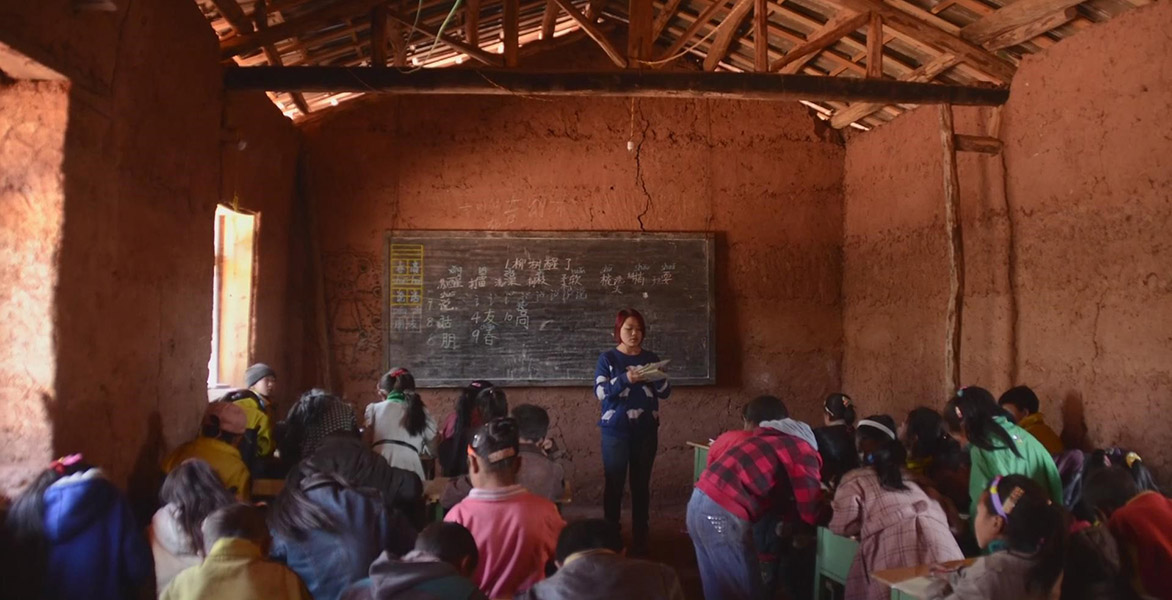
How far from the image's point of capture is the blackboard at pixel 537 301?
6.49 meters

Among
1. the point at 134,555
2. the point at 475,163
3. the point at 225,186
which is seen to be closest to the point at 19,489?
the point at 134,555

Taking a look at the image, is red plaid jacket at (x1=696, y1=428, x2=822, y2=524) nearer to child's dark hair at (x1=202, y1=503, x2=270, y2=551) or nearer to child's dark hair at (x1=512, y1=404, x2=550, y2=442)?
child's dark hair at (x1=512, y1=404, x2=550, y2=442)

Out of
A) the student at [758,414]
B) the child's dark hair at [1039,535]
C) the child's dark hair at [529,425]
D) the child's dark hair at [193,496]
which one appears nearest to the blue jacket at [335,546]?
the child's dark hair at [193,496]

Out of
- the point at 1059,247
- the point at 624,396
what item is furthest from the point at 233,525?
the point at 1059,247

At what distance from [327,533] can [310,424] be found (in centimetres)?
146

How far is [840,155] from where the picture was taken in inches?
279

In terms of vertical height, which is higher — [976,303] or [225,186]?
[225,186]

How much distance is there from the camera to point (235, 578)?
2.14 metres

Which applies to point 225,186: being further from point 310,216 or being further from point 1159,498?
point 1159,498

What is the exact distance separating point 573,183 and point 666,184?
757mm

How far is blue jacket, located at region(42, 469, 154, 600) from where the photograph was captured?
2.61 meters

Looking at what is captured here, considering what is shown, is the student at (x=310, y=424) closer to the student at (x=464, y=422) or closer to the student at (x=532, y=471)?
the student at (x=464, y=422)

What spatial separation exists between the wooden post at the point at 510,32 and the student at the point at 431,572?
3.35 meters

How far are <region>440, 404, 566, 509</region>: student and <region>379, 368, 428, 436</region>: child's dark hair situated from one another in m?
0.78
